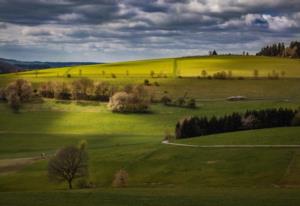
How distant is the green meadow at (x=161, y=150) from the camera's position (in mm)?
35844

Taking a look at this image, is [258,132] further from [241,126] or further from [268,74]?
[268,74]

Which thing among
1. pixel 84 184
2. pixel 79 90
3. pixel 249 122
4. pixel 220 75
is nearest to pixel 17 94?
pixel 79 90

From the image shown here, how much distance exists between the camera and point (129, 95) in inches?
5079

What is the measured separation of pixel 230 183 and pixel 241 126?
4572cm

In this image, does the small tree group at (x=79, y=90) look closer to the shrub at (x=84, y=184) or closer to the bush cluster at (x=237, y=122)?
the bush cluster at (x=237, y=122)

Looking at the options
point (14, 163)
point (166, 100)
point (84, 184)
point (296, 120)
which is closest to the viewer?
point (84, 184)

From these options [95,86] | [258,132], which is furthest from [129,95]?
[258,132]

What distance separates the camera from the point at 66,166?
63219 mm

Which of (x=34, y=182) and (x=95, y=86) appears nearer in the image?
(x=34, y=182)

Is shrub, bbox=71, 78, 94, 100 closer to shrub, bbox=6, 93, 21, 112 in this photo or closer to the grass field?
Answer: shrub, bbox=6, 93, 21, 112

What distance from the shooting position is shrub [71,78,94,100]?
143500 mm

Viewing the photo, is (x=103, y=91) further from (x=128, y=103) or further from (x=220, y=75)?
(x=220, y=75)

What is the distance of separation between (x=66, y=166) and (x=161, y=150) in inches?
760

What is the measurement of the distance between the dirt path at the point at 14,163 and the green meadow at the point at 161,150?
206 mm
